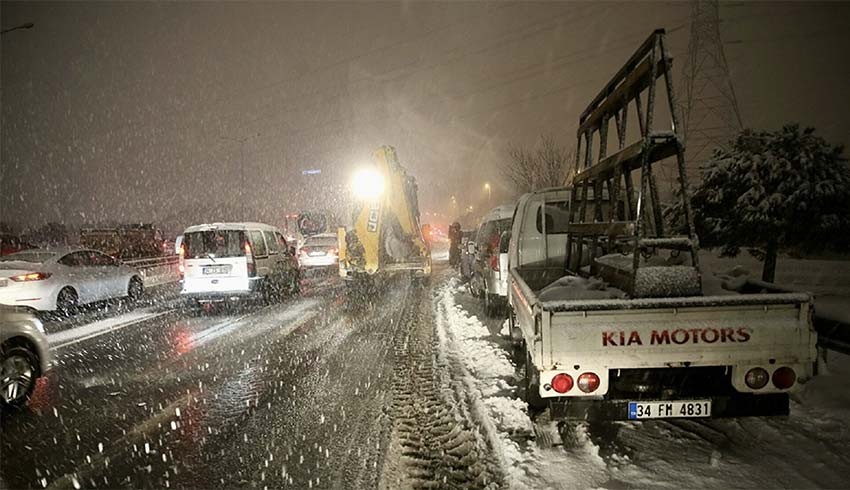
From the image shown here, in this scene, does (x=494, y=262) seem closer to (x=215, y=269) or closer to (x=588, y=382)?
(x=588, y=382)

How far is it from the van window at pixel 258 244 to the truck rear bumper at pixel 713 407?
9.32 metres

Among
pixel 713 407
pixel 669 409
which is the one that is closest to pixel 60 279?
pixel 669 409

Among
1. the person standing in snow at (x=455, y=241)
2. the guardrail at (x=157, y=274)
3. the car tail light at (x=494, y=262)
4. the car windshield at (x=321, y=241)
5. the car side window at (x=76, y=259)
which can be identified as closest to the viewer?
the car tail light at (x=494, y=262)

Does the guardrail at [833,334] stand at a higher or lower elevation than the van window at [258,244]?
lower

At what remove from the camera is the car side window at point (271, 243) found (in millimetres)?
12484

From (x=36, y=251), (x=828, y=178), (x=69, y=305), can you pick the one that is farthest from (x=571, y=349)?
(x=36, y=251)

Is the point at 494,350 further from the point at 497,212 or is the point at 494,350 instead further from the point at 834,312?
the point at 497,212

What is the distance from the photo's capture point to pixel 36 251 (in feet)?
36.7

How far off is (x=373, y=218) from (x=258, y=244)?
3628 mm

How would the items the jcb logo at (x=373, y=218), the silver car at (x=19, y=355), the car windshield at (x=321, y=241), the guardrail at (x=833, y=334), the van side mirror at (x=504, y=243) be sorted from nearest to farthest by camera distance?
the silver car at (x=19, y=355) < the guardrail at (x=833, y=334) < the van side mirror at (x=504, y=243) < the jcb logo at (x=373, y=218) < the car windshield at (x=321, y=241)

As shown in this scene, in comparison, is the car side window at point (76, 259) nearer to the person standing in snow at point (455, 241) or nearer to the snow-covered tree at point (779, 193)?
the person standing in snow at point (455, 241)

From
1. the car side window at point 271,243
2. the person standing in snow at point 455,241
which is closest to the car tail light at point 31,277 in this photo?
the car side window at point 271,243

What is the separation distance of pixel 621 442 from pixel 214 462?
3319 millimetres

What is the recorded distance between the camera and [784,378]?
3.40 m
